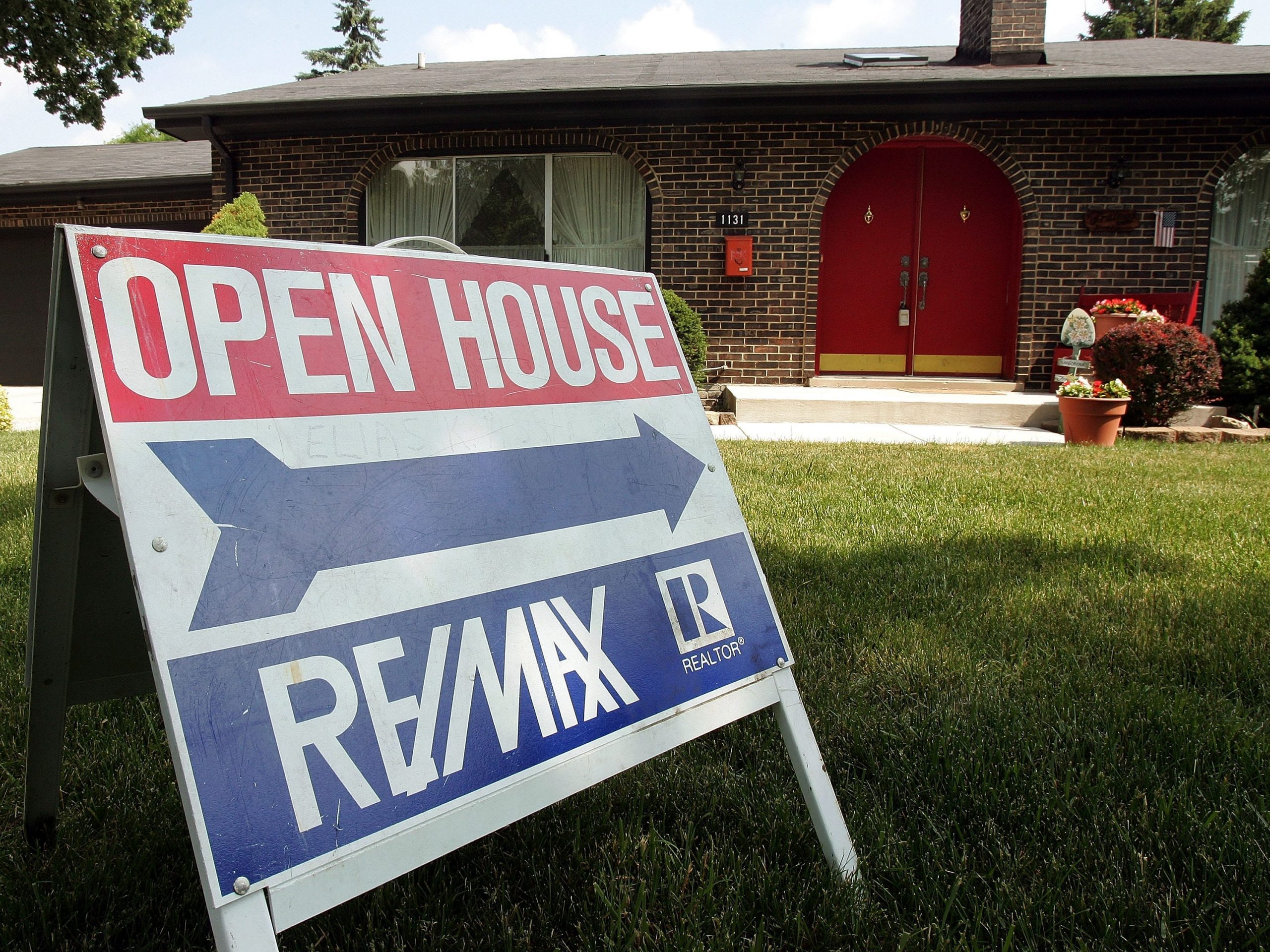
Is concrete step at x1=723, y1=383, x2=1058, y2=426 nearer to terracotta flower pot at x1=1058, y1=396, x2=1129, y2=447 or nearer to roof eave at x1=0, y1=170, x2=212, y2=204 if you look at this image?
terracotta flower pot at x1=1058, y1=396, x2=1129, y2=447

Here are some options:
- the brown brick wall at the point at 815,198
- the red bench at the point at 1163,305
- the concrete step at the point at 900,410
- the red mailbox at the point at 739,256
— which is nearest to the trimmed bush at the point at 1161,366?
the concrete step at the point at 900,410

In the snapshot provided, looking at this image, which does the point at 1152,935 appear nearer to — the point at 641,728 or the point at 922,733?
the point at 922,733

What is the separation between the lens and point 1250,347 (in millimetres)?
8422

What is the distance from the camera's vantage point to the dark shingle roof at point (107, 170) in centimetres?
1316

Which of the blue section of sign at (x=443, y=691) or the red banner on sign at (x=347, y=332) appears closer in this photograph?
the blue section of sign at (x=443, y=691)

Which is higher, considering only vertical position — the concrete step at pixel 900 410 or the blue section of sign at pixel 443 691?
the blue section of sign at pixel 443 691

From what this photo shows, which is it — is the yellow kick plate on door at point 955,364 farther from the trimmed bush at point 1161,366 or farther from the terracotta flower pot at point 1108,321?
the trimmed bush at point 1161,366

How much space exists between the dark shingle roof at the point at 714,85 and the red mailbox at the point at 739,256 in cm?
143

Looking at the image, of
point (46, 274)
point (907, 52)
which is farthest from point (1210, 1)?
point (46, 274)

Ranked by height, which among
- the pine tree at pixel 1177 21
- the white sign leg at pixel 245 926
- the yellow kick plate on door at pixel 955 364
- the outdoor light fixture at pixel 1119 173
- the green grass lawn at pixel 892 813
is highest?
the pine tree at pixel 1177 21

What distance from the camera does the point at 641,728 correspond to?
150cm

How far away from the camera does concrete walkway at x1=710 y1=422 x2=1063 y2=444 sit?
7.63 meters

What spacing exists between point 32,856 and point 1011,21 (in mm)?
11560

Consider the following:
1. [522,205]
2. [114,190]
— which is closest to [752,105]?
[522,205]
